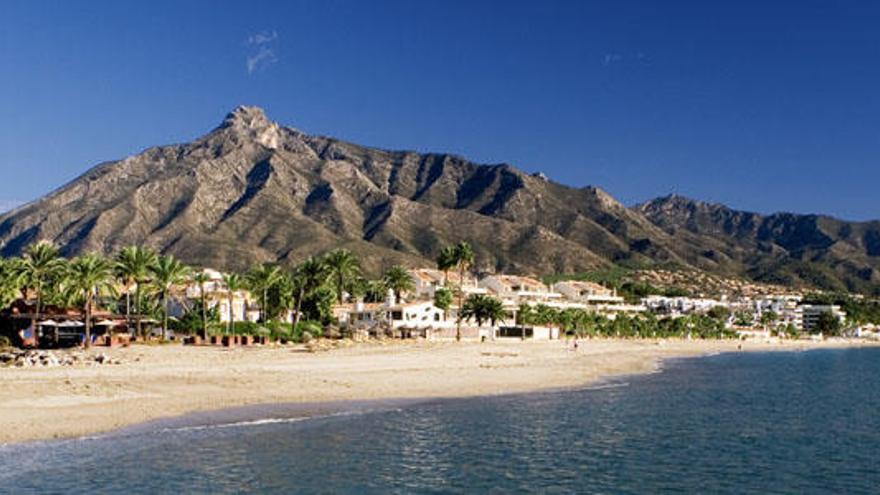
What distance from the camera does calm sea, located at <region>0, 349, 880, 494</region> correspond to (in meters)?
26.6

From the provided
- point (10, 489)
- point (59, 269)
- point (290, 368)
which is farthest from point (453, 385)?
point (59, 269)

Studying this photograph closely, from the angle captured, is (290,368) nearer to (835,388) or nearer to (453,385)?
(453,385)

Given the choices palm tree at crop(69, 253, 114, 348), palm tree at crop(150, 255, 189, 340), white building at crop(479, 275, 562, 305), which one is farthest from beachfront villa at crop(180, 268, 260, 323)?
white building at crop(479, 275, 562, 305)

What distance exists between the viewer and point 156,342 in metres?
79.7

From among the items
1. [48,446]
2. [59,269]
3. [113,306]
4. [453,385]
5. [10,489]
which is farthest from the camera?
[113,306]

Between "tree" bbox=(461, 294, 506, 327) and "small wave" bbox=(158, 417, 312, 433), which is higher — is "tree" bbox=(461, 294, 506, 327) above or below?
above

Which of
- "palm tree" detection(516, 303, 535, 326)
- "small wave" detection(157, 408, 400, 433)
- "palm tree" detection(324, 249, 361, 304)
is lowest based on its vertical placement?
"small wave" detection(157, 408, 400, 433)

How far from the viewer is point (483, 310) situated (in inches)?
4911

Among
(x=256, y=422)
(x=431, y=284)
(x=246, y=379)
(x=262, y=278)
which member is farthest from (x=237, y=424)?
(x=431, y=284)

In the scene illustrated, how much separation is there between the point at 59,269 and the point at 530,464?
205 ft

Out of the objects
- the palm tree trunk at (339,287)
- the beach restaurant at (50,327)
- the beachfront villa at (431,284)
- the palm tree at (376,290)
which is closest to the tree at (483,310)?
the palm tree trunk at (339,287)

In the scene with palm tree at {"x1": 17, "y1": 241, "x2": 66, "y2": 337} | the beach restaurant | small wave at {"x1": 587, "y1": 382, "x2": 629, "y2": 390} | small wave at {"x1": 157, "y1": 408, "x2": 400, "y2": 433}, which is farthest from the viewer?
palm tree at {"x1": 17, "y1": 241, "x2": 66, "y2": 337}

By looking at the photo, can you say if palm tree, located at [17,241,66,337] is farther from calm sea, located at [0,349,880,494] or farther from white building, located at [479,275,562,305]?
white building, located at [479,275,562,305]

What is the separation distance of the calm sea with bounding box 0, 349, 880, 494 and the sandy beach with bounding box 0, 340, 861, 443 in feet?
10.8
